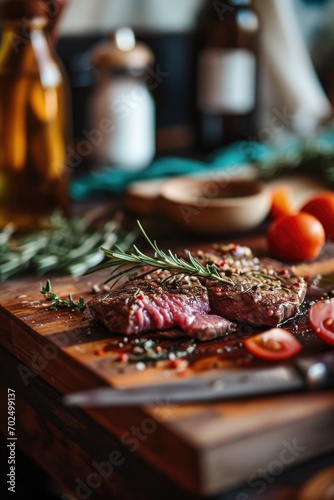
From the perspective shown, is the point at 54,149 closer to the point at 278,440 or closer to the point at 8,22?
the point at 8,22

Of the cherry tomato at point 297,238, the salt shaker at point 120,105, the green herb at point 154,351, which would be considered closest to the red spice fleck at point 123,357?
the green herb at point 154,351

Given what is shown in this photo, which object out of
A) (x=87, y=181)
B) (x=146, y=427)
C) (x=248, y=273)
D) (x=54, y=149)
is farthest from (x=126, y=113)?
(x=146, y=427)

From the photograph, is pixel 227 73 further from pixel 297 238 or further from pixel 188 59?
pixel 297 238

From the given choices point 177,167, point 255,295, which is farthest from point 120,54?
point 255,295

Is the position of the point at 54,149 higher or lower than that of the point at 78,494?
higher

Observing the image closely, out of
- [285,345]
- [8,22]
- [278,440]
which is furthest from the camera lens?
[8,22]

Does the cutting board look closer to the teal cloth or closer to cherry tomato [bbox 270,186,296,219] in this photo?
cherry tomato [bbox 270,186,296,219]

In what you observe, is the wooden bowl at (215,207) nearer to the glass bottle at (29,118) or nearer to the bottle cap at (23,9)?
the glass bottle at (29,118)
